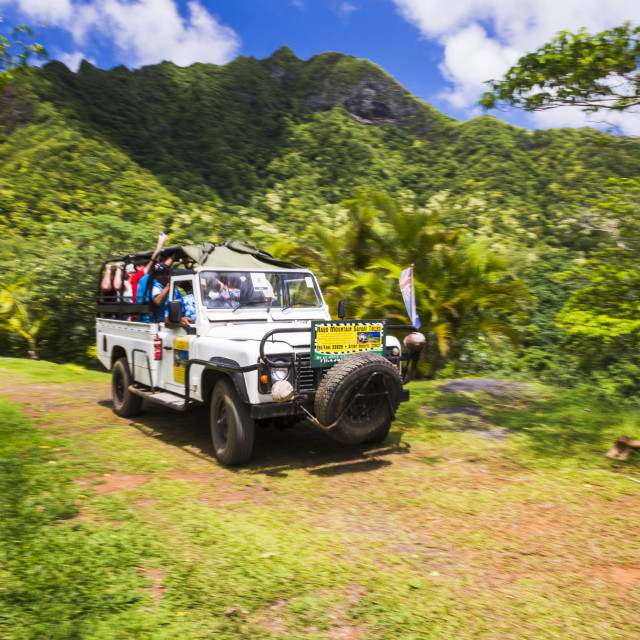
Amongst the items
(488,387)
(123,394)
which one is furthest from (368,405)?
(488,387)

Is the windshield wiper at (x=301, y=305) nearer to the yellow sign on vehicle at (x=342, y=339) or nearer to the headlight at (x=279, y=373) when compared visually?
the yellow sign on vehicle at (x=342, y=339)

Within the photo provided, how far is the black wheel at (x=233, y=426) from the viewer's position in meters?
5.21

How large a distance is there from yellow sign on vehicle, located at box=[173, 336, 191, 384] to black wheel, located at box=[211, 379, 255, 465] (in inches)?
31.6

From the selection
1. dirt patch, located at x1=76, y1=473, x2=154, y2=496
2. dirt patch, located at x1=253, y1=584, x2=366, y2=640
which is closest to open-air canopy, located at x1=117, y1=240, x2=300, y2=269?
dirt patch, located at x1=76, y1=473, x2=154, y2=496

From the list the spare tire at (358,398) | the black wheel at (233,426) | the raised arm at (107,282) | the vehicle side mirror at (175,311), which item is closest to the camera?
the spare tire at (358,398)

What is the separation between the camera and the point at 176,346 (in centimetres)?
641

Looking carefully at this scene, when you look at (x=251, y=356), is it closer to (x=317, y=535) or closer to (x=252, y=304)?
(x=252, y=304)

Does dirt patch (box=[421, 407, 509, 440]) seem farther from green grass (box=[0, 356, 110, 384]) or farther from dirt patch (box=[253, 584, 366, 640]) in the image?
green grass (box=[0, 356, 110, 384])

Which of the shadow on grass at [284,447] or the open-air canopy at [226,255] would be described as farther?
the open-air canopy at [226,255]

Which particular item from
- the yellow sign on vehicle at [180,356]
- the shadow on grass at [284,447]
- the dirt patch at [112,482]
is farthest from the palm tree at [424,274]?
the dirt patch at [112,482]

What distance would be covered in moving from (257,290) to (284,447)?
1813 millimetres

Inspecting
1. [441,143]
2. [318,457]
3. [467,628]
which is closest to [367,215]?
[318,457]

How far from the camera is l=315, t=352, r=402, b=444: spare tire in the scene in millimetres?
5070

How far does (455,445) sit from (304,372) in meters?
2.17
